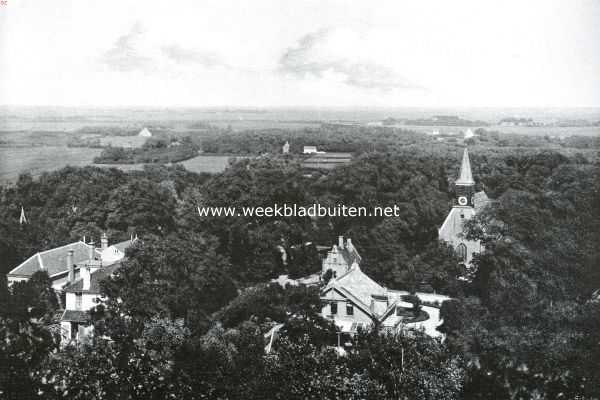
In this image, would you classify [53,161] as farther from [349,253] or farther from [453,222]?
[453,222]

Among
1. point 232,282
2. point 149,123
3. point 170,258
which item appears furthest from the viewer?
point 149,123

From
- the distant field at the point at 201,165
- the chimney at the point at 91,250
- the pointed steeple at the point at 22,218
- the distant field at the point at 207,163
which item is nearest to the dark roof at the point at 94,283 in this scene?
the chimney at the point at 91,250

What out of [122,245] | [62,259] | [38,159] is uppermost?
[38,159]

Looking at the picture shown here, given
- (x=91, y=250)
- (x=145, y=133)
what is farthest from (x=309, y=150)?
(x=91, y=250)

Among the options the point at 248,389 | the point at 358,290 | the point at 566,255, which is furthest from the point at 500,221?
the point at 248,389

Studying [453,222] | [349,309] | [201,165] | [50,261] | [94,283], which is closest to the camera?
[349,309]

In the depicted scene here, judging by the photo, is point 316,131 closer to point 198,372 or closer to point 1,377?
point 198,372

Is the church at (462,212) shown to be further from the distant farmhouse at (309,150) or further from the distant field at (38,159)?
the distant field at (38,159)
